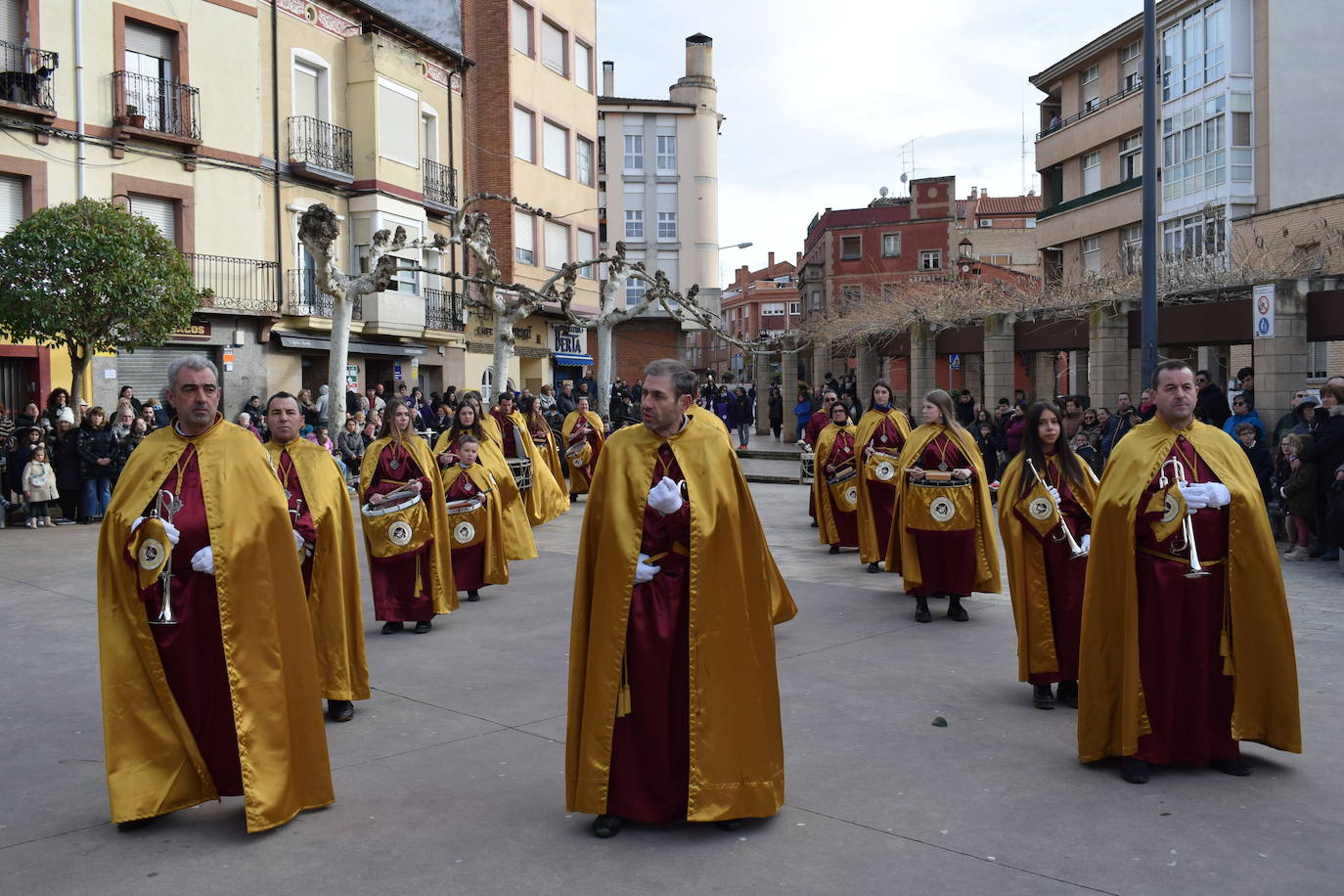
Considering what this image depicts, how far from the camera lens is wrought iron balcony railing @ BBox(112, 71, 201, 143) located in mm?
23375

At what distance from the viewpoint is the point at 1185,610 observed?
18.4 feet

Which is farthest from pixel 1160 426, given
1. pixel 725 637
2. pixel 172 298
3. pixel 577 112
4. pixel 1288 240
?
pixel 577 112

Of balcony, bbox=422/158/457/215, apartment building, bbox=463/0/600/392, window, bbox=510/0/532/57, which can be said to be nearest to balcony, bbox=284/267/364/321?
balcony, bbox=422/158/457/215

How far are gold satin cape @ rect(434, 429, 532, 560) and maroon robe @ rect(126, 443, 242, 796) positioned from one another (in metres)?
5.29

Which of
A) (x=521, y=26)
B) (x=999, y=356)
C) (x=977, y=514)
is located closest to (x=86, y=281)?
(x=977, y=514)

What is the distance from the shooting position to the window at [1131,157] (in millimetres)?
38125

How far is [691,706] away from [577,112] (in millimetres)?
39140

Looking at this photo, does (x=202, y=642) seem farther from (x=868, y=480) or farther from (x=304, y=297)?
(x=304, y=297)

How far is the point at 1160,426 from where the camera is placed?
A: 583cm

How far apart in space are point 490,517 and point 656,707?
5793 mm

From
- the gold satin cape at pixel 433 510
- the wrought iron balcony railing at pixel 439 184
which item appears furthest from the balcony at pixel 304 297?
the gold satin cape at pixel 433 510

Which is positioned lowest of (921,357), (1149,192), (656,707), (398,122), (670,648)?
(656,707)

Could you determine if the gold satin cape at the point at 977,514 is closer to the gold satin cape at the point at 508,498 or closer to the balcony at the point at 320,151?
the gold satin cape at the point at 508,498

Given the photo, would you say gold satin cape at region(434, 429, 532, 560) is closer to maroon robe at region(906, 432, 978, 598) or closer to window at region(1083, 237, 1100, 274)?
maroon robe at region(906, 432, 978, 598)
